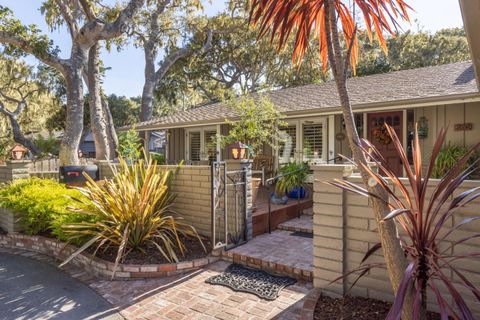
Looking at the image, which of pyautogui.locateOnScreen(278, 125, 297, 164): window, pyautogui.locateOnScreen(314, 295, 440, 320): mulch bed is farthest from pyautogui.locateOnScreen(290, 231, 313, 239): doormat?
pyautogui.locateOnScreen(278, 125, 297, 164): window

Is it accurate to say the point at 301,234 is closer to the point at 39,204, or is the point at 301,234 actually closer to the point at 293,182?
the point at 293,182

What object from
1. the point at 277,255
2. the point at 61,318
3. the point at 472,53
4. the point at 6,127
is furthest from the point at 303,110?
the point at 6,127

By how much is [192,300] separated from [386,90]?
7021 millimetres

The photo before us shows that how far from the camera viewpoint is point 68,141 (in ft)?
27.5

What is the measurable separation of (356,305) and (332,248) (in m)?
0.51

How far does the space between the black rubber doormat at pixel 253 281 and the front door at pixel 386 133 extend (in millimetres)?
5311

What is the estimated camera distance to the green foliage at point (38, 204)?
5.34m

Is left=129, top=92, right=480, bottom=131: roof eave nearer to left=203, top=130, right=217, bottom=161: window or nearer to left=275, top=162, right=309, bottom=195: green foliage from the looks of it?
left=275, top=162, right=309, bottom=195: green foliage

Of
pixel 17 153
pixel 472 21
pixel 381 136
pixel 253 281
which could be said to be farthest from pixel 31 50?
pixel 472 21

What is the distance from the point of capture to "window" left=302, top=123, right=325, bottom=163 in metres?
8.90

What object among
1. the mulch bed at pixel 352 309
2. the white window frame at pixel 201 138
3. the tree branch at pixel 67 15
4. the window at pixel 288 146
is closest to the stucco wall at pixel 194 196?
the mulch bed at pixel 352 309

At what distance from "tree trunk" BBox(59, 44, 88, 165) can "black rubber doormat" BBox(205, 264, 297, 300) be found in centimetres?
612

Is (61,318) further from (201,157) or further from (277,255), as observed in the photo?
(201,157)

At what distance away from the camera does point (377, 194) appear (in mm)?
2201
